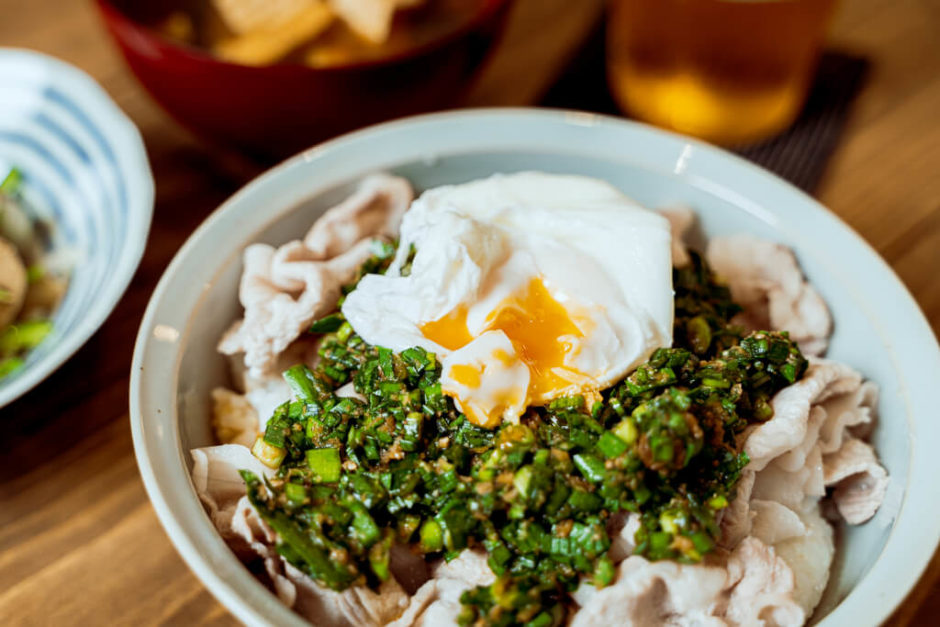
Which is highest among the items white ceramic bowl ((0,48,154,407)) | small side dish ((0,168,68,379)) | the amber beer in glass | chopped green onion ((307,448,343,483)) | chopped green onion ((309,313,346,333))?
the amber beer in glass

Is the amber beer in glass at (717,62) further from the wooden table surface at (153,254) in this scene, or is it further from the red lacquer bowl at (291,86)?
the red lacquer bowl at (291,86)

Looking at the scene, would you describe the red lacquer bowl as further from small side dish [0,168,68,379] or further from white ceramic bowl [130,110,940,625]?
small side dish [0,168,68,379]

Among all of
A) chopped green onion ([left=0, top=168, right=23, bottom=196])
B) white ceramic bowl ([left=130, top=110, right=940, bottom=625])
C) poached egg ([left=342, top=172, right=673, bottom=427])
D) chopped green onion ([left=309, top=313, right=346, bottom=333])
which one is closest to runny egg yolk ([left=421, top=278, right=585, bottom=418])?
poached egg ([left=342, top=172, right=673, bottom=427])

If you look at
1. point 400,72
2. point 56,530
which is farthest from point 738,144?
point 56,530

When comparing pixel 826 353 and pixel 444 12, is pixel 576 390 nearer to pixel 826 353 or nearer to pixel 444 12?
pixel 826 353

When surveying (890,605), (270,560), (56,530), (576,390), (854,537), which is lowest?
(56,530)

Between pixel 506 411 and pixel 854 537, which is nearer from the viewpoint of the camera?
pixel 506 411

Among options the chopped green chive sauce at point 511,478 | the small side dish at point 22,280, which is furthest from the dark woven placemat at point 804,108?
the small side dish at point 22,280

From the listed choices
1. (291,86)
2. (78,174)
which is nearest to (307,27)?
(291,86)
